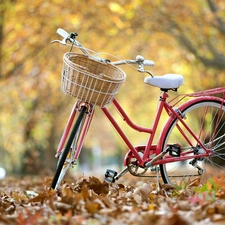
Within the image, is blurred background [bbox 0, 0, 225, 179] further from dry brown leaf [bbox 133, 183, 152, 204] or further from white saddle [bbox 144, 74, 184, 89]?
dry brown leaf [bbox 133, 183, 152, 204]

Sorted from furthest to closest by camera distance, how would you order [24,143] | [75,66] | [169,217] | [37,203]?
[24,143] → [75,66] → [37,203] → [169,217]

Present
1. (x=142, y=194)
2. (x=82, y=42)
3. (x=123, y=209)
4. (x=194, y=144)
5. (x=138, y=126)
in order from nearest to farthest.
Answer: (x=123, y=209) → (x=142, y=194) → (x=138, y=126) → (x=194, y=144) → (x=82, y=42)

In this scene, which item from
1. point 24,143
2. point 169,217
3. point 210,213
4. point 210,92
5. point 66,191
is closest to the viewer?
point 169,217

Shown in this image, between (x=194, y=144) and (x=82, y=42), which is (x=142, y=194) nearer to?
(x=194, y=144)

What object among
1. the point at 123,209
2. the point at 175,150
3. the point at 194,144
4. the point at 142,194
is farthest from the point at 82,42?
the point at 123,209

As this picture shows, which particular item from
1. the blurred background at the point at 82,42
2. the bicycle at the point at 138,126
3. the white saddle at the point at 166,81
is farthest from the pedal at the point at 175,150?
the blurred background at the point at 82,42

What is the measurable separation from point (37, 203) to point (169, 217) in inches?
56.3

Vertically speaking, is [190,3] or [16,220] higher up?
[190,3]

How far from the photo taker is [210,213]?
3.21m

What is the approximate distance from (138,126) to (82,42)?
13320 mm

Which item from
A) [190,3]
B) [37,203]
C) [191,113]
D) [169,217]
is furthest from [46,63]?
[169,217]

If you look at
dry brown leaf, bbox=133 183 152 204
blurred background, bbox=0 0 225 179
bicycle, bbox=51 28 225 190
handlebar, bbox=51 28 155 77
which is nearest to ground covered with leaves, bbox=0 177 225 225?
dry brown leaf, bbox=133 183 152 204

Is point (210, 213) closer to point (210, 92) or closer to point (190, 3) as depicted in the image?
point (210, 92)

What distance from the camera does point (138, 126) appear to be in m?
5.02
